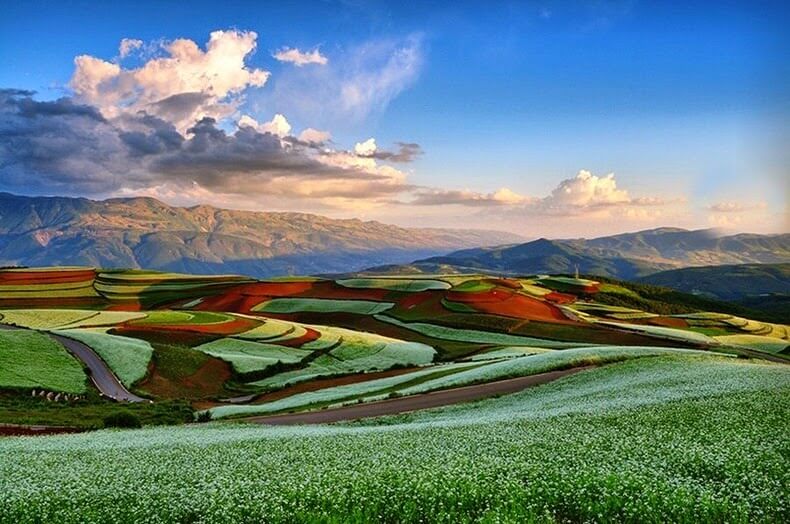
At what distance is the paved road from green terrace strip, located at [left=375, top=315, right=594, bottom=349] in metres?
61.3

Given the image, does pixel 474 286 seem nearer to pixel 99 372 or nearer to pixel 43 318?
pixel 43 318

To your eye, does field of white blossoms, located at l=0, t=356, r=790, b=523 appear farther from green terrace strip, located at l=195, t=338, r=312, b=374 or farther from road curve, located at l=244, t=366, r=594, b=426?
green terrace strip, located at l=195, t=338, r=312, b=374

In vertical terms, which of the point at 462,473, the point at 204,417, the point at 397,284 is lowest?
the point at 204,417

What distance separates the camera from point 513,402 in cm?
4334

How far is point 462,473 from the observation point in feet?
51.4

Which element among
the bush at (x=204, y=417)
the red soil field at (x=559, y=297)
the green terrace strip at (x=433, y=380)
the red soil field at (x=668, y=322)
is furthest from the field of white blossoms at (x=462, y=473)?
the red soil field at (x=559, y=297)

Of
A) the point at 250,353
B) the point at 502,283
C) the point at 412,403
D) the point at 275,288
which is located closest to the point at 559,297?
the point at 502,283

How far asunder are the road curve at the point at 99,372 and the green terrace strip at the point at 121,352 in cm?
62

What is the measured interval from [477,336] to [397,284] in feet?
170

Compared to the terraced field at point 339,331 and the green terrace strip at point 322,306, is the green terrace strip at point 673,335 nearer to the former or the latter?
the terraced field at point 339,331

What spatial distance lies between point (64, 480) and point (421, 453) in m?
12.3

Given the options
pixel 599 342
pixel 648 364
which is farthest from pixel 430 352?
pixel 648 364

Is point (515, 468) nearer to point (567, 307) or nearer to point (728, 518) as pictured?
point (728, 518)

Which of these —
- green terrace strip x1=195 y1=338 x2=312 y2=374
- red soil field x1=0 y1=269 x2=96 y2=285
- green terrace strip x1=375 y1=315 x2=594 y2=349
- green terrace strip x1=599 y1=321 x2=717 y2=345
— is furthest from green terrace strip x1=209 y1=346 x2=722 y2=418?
red soil field x1=0 y1=269 x2=96 y2=285
